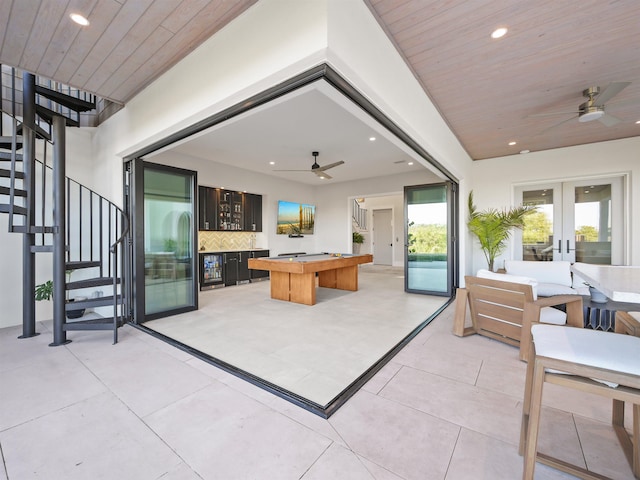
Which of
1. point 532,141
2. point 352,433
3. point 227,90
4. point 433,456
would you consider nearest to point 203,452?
point 352,433

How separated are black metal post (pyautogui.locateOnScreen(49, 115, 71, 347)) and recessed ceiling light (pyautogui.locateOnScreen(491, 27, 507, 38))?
459 cm

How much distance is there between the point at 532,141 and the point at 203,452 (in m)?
6.35

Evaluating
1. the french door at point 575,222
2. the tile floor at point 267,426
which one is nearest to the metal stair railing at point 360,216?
the french door at point 575,222

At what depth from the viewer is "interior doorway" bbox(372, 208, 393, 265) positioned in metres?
11.3

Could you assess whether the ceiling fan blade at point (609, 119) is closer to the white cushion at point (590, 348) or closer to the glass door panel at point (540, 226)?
the glass door panel at point (540, 226)

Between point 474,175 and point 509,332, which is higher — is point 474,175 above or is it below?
above

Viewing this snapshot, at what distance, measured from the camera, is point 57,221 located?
3.11 meters

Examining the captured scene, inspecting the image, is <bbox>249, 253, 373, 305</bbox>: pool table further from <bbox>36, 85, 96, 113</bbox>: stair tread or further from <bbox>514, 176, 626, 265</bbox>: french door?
<bbox>514, 176, 626, 265</bbox>: french door

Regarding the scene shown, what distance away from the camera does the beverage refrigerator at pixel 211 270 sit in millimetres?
6121

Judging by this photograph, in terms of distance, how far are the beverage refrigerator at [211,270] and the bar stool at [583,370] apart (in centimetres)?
600

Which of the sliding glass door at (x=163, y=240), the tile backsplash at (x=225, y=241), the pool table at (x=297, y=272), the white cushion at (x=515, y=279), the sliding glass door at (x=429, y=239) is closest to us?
the white cushion at (x=515, y=279)

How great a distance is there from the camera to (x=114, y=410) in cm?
186

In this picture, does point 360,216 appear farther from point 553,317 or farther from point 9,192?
point 9,192

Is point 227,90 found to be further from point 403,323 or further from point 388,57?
point 403,323
